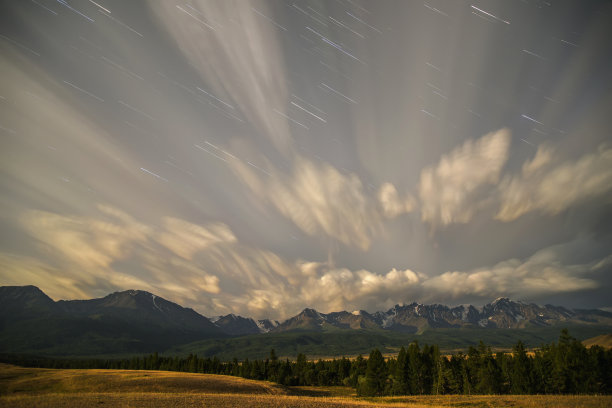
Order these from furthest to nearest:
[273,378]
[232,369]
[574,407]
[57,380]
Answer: [232,369] → [273,378] → [57,380] → [574,407]

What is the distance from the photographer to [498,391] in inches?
2675

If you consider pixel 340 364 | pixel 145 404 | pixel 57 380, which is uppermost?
pixel 145 404

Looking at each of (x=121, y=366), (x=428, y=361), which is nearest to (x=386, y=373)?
(x=428, y=361)

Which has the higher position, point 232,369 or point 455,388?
point 455,388

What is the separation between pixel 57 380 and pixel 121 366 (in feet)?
372

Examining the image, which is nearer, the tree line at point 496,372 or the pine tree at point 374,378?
the tree line at point 496,372

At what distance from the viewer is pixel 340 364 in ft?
379

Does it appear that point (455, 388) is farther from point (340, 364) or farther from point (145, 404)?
point (145, 404)

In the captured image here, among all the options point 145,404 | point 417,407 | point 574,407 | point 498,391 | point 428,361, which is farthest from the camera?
point 428,361

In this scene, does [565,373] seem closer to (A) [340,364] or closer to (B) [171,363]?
(A) [340,364]

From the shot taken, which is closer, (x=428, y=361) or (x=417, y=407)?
(x=417, y=407)

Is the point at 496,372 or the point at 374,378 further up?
the point at 496,372

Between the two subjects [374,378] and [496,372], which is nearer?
[496,372]

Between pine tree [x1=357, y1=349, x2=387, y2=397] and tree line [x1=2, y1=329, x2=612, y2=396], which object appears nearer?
tree line [x1=2, y1=329, x2=612, y2=396]
